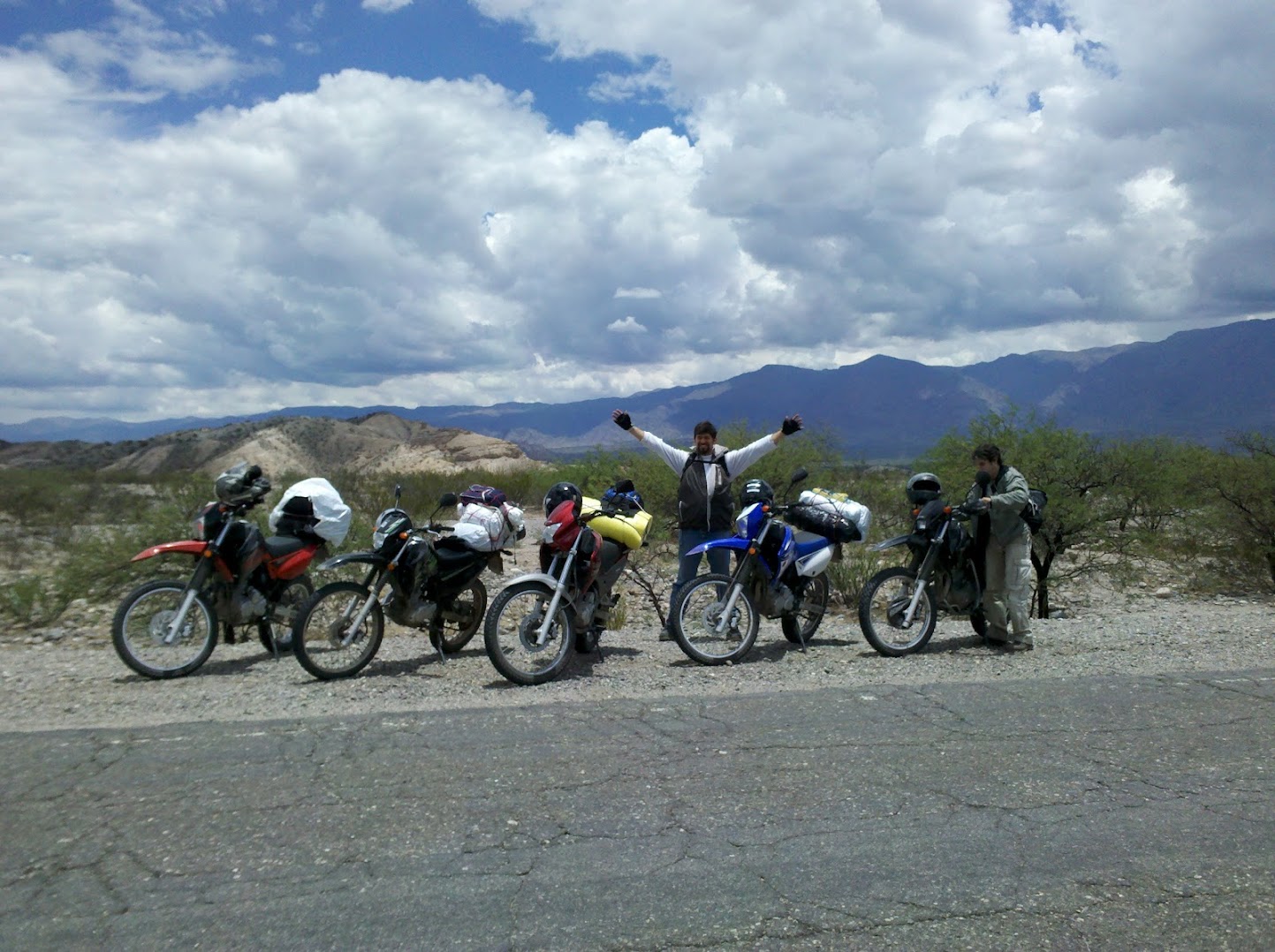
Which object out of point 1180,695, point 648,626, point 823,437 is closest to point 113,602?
point 648,626

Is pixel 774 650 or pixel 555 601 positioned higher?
pixel 555 601

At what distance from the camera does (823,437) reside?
24.6 meters

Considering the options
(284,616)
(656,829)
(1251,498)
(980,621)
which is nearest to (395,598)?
(284,616)

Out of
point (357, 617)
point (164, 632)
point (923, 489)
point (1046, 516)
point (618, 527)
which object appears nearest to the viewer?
point (357, 617)

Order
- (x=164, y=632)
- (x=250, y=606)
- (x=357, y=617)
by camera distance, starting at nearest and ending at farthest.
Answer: (x=357, y=617), (x=164, y=632), (x=250, y=606)

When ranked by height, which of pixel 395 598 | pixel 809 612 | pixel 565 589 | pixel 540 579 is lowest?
Answer: pixel 809 612

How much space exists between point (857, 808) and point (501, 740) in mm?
2209

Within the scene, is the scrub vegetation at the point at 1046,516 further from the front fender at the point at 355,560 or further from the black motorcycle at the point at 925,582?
the front fender at the point at 355,560

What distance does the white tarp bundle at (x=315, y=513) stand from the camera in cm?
895

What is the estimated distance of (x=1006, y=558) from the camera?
30.2ft

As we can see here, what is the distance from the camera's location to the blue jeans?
365 inches

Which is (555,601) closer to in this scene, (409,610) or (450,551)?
(450,551)

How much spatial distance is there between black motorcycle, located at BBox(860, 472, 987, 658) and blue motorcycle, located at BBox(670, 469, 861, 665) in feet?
1.68

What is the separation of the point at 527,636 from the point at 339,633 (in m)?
1.48
